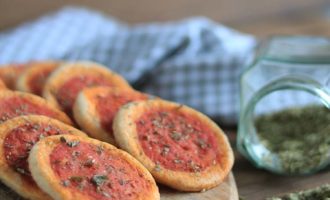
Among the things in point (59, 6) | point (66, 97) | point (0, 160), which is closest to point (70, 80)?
point (66, 97)

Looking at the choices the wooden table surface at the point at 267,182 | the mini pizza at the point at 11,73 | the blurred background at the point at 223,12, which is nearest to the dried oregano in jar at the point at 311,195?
the wooden table surface at the point at 267,182

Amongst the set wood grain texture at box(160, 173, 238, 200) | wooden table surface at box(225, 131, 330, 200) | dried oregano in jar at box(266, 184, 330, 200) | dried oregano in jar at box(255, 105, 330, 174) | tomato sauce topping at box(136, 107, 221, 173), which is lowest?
wooden table surface at box(225, 131, 330, 200)

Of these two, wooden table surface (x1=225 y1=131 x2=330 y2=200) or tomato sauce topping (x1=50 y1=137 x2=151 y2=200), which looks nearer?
tomato sauce topping (x1=50 y1=137 x2=151 y2=200)

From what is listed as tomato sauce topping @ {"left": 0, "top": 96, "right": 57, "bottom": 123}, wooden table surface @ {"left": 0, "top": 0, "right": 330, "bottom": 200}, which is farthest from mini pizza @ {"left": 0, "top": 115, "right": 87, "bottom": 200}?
wooden table surface @ {"left": 0, "top": 0, "right": 330, "bottom": 200}

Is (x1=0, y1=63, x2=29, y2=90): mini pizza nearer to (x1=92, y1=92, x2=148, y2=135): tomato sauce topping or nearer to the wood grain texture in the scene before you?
(x1=92, y1=92, x2=148, y2=135): tomato sauce topping

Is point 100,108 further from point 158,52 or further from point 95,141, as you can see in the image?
point 158,52

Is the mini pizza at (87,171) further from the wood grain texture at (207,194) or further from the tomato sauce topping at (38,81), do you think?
the tomato sauce topping at (38,81)

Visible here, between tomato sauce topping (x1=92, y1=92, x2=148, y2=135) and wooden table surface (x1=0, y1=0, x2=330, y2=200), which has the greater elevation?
tomato sauce topping (x1=92, y1=92, x2=148, y2=135)
